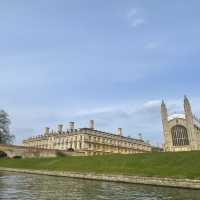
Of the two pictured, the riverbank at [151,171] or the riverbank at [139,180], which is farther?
the riverbank at [151,171]

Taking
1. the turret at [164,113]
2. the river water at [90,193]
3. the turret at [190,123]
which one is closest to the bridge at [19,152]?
the turret at [164,113]

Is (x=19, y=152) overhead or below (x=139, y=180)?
overhead

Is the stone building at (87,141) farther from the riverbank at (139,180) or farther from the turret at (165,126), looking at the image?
the riverbank at (139,180)

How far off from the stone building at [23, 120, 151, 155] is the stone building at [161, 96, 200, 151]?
87.7ft

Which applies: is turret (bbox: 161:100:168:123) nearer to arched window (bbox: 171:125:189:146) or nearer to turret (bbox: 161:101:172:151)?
turret (bbox: 161:101:172:151)

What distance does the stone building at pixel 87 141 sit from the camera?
92.3 m

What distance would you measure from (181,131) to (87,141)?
32723 millimetres

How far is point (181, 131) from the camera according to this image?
267ft

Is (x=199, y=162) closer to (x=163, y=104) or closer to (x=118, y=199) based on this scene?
(x=118, y=199)

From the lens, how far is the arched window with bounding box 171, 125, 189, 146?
79000 millimetres

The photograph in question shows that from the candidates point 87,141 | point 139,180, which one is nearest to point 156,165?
point 139,180

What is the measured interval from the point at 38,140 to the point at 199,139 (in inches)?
2656

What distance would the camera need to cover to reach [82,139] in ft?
300

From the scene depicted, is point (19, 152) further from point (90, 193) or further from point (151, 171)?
point (90, 193)
